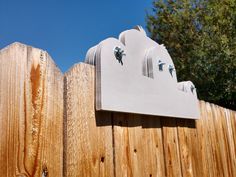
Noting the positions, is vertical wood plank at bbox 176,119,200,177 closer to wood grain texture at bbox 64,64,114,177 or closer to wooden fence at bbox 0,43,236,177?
wooden fence at bbox 0,43,236,177

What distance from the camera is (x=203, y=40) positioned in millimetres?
5070

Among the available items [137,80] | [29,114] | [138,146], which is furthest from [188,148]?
[29,114]

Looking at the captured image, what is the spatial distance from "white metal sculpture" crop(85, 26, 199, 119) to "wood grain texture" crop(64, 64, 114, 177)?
0.05 m

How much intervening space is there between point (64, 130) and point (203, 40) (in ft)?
15.5

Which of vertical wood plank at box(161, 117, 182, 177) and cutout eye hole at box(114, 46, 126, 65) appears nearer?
cutout eye hole at box(114, 46, 126, 65)

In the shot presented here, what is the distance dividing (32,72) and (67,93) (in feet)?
0.47

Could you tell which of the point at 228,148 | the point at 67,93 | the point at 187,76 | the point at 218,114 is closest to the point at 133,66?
the point at 67,93

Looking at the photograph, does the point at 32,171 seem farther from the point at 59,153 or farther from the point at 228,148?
the point at 228,148

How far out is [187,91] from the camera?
5.24ft

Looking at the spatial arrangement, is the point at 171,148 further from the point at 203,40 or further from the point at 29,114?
the point at 203,40

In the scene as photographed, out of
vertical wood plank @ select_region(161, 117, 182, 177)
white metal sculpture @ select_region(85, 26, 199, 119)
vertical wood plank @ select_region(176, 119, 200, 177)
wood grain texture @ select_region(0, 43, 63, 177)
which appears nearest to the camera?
wood grain texture @ select_region(0, 43, 63, 177)

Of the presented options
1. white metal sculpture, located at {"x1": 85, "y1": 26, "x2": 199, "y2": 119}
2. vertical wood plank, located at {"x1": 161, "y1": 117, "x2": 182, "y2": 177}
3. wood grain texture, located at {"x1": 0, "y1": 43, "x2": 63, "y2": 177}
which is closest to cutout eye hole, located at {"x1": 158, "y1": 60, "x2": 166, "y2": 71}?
white metal sculpture, located at {"x1": 85, "y1": 26, "x2": 199, "y2": 119}

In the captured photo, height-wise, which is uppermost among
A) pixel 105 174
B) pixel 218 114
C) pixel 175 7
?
pixel 175 7

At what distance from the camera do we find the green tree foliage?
470cm
